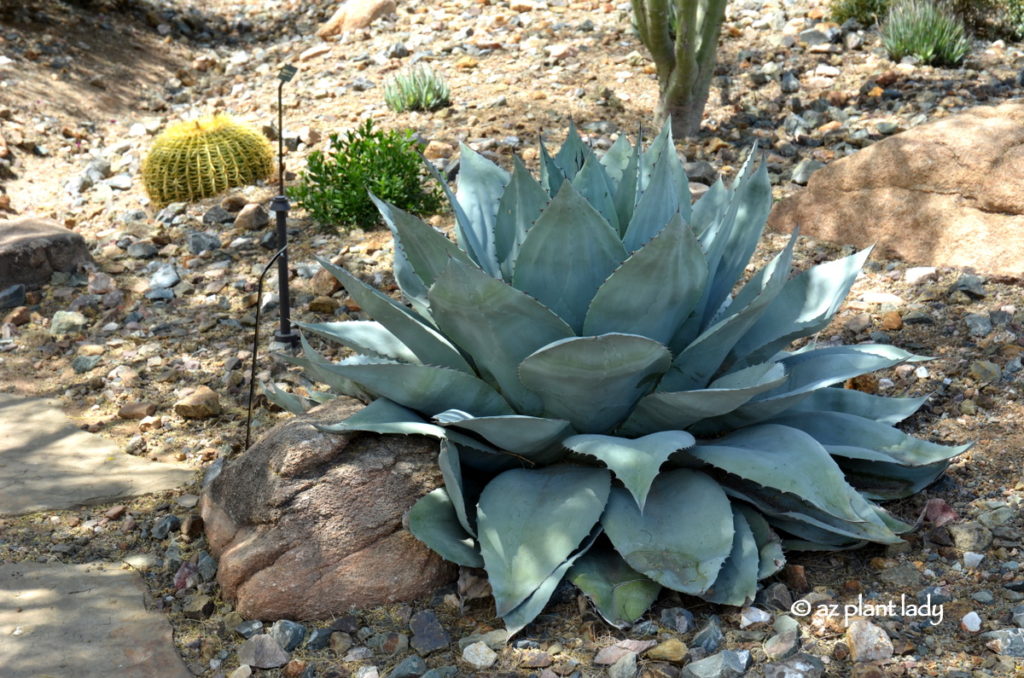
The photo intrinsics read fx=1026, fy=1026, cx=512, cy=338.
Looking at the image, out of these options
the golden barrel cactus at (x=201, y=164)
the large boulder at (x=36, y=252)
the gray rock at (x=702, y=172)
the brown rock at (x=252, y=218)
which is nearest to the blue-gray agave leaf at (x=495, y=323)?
the gray rock at (x=702, y=172)

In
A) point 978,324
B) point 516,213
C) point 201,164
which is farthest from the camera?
point 201,164

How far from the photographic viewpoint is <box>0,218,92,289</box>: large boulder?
18.4 feet

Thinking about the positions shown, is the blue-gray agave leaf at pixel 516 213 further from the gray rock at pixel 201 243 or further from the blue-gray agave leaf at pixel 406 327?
the gray rock at pixel 201 243

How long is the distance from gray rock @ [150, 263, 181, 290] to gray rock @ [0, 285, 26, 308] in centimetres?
68

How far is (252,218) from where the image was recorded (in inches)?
241

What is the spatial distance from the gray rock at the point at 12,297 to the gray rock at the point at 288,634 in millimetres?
3583

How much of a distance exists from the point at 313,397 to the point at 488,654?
1258 millimetres

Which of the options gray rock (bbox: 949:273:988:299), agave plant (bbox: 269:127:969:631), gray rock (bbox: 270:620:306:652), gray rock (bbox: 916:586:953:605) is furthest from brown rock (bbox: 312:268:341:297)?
gray rock (bbox: 916:586:953:605)

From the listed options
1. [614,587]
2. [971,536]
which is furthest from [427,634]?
[971,536]

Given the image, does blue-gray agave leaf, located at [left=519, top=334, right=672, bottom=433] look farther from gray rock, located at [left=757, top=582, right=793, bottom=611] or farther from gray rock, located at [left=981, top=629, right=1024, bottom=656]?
gray rock, located at [left=981, top=629, right=1024, bottom=656]

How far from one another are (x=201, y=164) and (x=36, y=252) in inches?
53.7

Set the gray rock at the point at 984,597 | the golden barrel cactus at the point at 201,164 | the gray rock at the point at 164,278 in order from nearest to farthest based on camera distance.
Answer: the gray rock at the point at 984,597
the gray rock at the point at 164,278
the golden barrel cactus at the point at 201,164

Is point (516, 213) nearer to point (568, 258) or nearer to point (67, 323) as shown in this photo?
point (568, 258)

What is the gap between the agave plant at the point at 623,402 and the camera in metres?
2.56
